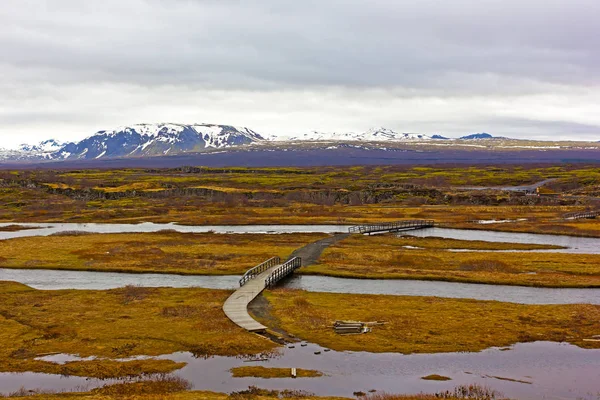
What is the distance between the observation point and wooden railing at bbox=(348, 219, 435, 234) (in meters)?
106

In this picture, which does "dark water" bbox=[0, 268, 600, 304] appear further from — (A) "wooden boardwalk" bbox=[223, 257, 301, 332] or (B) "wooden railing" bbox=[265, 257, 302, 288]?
(A) "wooden boardwalk" bbox=[223, 257, 301, 332]

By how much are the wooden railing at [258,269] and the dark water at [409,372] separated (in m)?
22.0

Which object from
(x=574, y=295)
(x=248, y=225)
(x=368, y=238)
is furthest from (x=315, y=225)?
(x=574, y=295)

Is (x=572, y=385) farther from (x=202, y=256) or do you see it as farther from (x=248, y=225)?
(x=248, y=225)

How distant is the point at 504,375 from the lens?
3503 centimetres

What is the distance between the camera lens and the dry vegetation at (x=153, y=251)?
7350 cm

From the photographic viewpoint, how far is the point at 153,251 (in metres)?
84.5

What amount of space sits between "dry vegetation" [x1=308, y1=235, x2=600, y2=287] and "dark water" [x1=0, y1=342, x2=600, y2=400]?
25.0m

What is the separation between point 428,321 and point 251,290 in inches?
763

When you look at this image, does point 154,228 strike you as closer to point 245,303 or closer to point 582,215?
point 245,303

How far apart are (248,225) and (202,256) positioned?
138 feet

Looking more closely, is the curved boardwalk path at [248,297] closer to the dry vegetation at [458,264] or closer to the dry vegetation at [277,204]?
the dry vegetation at [458,264]

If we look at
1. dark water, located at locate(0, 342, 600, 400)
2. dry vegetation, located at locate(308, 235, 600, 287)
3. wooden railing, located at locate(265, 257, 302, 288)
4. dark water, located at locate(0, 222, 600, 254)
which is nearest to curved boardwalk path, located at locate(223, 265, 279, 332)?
wooden railing, located at locate(265, 257, 302, 288)

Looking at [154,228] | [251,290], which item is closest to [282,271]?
[251,290]
